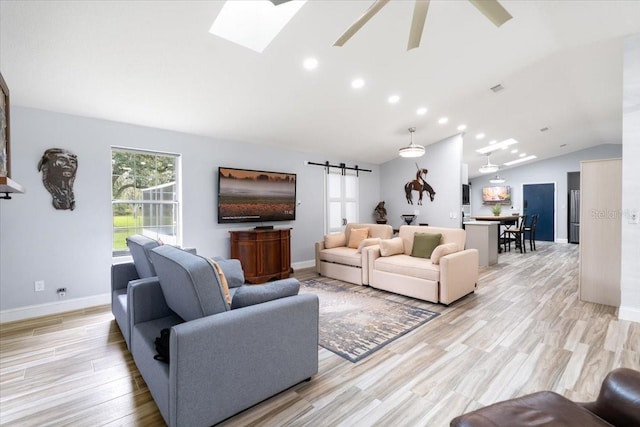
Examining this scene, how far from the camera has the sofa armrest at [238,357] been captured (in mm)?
1525

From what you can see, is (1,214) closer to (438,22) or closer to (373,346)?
(373,346)

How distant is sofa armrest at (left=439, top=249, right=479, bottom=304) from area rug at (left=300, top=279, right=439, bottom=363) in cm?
37

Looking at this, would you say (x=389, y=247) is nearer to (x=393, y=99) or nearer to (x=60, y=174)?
(x=393, y=99)

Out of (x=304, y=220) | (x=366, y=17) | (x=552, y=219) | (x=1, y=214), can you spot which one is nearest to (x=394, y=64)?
(x=366, y=17)

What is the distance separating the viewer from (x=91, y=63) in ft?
9.05

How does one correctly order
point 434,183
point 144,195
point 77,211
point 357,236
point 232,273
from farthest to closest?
point 434,183
point 357,236
point 144,195
point 77,211
point 232,273

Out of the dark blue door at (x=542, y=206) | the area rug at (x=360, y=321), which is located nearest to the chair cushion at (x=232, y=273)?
the area rug at (x=360, y=321)

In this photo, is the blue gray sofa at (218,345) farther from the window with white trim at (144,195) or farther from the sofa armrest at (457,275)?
the window with white trim at (144,195)

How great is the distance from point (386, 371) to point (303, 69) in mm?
3092

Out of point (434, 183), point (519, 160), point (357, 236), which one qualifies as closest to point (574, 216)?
point (519, 160)

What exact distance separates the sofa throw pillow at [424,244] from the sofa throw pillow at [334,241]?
143 cm

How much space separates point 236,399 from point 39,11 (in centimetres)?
307

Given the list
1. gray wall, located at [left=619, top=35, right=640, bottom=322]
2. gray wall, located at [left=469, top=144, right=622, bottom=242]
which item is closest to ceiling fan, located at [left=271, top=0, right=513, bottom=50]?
gray wall, located at [left=619, top=35, right=640, bottom=322]

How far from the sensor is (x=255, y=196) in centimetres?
524
